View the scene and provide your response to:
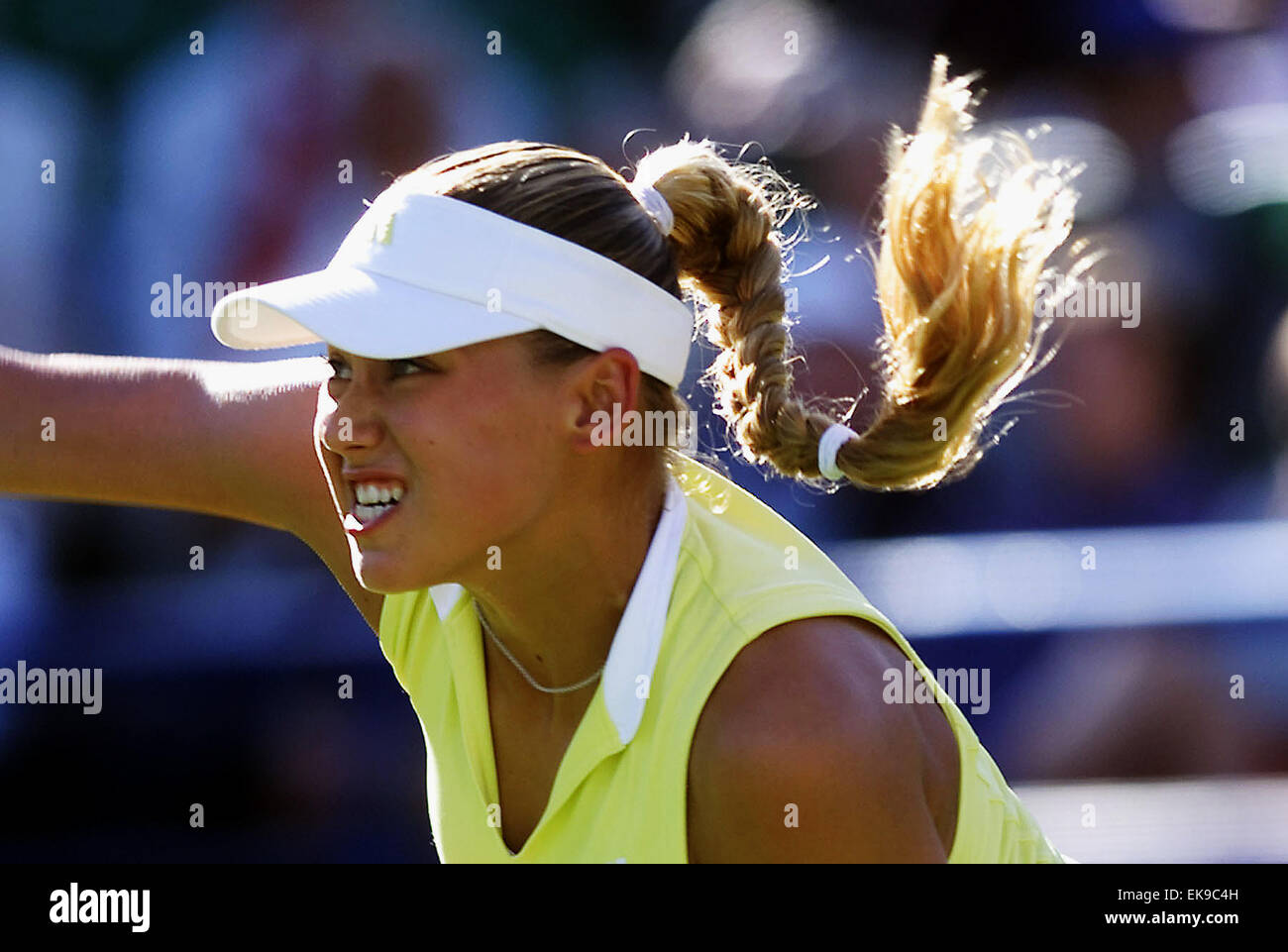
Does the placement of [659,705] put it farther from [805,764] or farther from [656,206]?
[656,206]

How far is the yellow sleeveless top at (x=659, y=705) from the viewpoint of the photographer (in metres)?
1.76

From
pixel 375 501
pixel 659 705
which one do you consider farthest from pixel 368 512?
pixel 659 705

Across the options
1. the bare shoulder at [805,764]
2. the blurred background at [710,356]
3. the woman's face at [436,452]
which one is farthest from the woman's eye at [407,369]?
the blurred background at [710,356]

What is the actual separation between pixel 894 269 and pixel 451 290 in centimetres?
55

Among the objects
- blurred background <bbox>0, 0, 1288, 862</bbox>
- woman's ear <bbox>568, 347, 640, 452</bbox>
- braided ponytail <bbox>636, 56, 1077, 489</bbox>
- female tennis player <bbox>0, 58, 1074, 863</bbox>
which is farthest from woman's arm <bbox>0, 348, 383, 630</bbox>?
blurred background <bbox>0, 0, 1288, 862</bbox>

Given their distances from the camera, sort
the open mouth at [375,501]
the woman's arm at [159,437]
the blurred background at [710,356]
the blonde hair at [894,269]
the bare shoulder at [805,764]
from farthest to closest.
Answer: the blurred background at [710,356] < the woman's arm at [159,437] < the blonde hair at [894,269] < the open mouth at [375,501] < the bare shoulder at [805,764]

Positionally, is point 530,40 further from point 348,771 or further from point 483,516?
point 483,516

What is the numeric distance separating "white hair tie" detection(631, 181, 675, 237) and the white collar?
34 centimetres

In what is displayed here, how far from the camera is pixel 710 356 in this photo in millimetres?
3908

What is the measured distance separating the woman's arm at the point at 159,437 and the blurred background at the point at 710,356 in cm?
124

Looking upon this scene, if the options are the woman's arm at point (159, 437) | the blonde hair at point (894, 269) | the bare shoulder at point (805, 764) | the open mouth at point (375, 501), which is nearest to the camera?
the bare shoulder at point (805, 764)

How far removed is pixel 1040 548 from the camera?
3.45m

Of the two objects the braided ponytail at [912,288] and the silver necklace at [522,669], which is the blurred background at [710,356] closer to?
the braided ponytail at [912,288]
